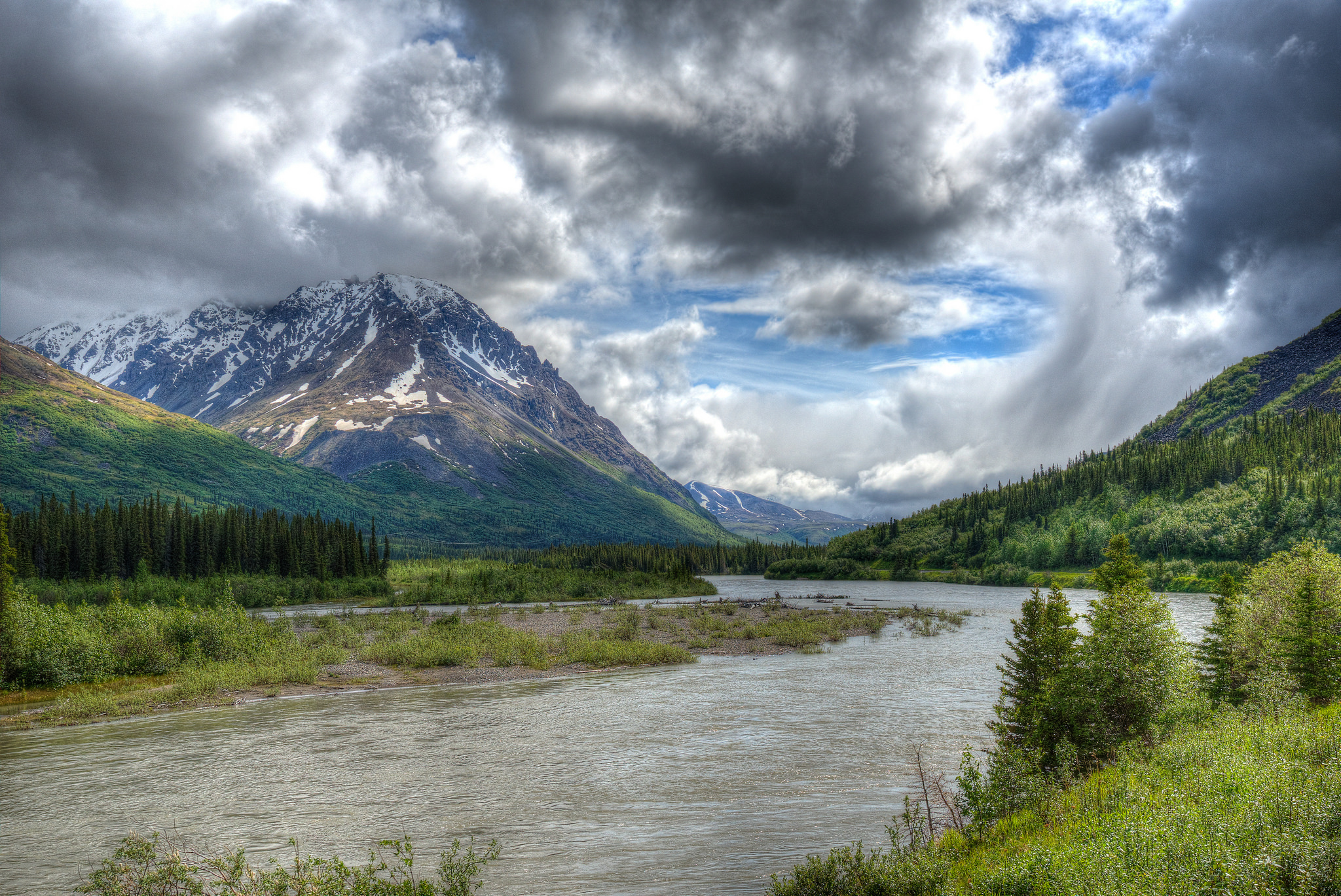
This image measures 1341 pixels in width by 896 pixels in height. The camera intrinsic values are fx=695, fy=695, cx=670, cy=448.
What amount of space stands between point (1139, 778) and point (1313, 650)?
58.2 feet

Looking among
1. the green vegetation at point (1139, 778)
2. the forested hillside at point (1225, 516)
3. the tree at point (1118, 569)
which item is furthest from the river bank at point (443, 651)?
the forested hillside at point (1225, 516)

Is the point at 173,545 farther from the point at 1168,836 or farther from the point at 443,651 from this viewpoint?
the point at 1168,836

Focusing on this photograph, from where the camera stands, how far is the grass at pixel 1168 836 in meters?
10.0

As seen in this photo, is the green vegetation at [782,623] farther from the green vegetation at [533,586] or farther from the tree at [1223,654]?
the green vegetation at [533,586]

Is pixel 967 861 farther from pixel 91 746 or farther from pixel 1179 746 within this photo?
pixel 91 746

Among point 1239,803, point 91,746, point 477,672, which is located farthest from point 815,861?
point 477,672

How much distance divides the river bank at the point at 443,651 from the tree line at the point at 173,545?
49688mm

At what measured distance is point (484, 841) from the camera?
20.4m

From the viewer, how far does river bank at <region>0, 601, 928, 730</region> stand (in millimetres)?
41062

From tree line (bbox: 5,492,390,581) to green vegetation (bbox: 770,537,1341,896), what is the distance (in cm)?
12088

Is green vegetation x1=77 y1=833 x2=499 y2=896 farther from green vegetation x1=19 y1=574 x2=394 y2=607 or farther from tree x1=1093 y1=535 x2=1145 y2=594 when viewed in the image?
green vegetation x1=19 y1=574 x2=394 y2=607

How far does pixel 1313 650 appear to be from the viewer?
2794 cm

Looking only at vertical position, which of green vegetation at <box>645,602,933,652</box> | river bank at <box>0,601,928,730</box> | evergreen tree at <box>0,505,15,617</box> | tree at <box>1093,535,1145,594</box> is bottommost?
green vegetation at <box>645,602,933,652</box>

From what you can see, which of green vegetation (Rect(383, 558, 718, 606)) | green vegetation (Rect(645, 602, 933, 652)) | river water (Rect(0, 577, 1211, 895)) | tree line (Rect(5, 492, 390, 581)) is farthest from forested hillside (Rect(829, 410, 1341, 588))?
tree line (Rect(5, 492, 390, 581))
